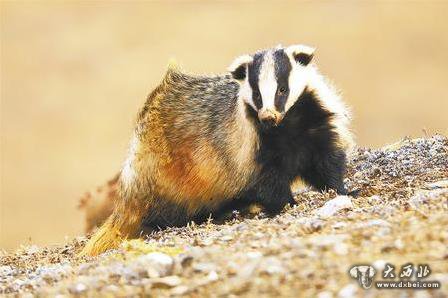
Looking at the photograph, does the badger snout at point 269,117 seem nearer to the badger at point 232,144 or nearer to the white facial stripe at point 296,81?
the badger at point 232,144

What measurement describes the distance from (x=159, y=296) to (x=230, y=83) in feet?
16.2

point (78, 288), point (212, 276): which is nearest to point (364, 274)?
point (212, 276)

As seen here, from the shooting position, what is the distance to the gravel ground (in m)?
5.35

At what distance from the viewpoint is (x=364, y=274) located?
5293 millimetres

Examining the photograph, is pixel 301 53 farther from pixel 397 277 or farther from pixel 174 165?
pixel 397 277

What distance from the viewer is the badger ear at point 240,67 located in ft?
30.7

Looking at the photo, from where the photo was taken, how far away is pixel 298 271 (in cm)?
546

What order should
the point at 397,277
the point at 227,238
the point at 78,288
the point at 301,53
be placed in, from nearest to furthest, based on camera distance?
the point at 397,277 → the point at 78,288 → the point at 227,238 → the point at 301,53

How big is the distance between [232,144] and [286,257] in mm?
3784

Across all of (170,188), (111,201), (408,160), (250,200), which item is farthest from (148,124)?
Answer: (111,201)

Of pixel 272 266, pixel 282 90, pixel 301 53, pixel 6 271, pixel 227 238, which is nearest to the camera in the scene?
pixel 272 266

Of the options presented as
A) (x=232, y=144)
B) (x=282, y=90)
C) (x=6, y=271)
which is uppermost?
(x=282, y=90)

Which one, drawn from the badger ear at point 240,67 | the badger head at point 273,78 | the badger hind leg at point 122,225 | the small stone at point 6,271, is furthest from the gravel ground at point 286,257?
the badger ear at point 240,67

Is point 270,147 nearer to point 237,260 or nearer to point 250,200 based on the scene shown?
point 250,200
